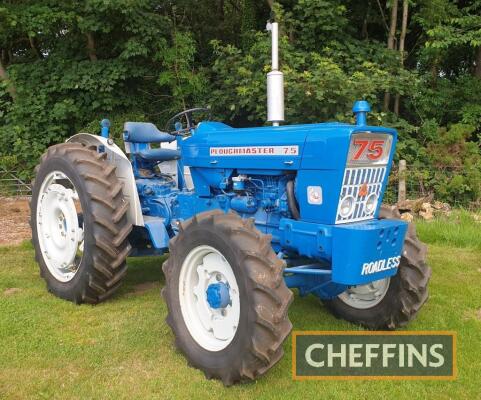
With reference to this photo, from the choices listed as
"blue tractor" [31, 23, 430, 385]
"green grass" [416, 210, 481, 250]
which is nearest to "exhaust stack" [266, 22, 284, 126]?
"blue tractor" [31, 23, 430, 385]

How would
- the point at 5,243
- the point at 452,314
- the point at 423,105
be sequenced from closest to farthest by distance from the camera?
the point at 452,314, the point at 5,243, the point at 423,105

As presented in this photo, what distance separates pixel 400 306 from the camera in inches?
132

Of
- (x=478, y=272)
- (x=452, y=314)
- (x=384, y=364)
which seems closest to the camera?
(x=384, y=364)

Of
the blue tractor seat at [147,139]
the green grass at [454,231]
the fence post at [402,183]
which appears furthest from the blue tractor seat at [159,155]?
the fence post at [402,183]

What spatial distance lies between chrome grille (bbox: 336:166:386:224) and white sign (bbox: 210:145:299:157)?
0.36 m

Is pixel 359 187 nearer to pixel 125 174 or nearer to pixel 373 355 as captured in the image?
pixel 373 355

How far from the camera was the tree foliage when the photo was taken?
8.78 m

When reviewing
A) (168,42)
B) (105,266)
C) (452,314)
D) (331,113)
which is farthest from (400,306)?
(168,42)

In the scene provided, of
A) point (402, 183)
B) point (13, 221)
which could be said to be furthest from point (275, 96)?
point (13, 221)

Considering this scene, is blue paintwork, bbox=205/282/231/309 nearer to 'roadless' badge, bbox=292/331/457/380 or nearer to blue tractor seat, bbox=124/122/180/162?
'roadless' badge, bbox=292/331/457/380

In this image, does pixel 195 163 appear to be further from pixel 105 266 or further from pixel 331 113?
pixel 331 113

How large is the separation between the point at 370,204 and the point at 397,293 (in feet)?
2.12

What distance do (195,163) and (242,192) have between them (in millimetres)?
520

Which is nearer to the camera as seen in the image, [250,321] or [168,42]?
[250,321]
